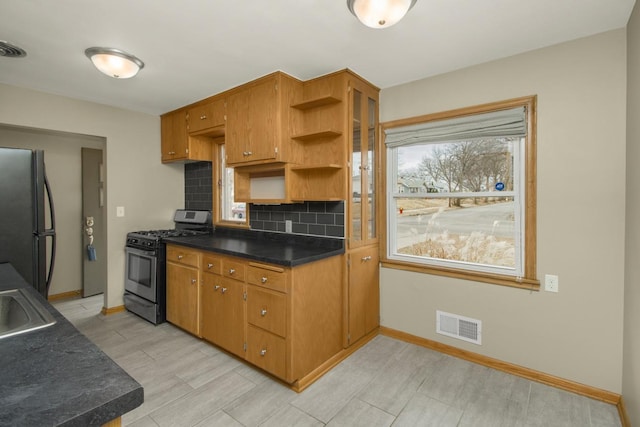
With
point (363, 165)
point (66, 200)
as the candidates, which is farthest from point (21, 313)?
point (66, 200)

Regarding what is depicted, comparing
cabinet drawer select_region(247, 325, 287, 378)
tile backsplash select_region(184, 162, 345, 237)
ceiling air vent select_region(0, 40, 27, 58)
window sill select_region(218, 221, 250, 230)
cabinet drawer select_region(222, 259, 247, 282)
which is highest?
ceiling air vent select_region(0, 40, 27, 58)

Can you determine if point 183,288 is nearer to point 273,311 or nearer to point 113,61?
point 273,311

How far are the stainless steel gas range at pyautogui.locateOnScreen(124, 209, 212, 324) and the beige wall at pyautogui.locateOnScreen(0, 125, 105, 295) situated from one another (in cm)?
109

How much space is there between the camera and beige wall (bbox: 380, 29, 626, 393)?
199 centimetres

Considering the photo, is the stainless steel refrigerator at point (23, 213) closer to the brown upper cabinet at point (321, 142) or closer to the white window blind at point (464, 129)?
the brown upper cabinet at point (321, 142)

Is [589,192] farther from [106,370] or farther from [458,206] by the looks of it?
[106,370]

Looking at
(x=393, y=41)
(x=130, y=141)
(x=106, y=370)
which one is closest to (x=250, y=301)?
(x=106, y=370)

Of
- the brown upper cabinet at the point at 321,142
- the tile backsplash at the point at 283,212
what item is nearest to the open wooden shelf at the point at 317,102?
the brown upper cabinet at the point at 321,142

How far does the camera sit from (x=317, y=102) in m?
2.62

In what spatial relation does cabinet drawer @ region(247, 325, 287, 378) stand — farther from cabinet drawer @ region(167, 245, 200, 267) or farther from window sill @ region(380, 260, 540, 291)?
window sill @ region(380, 260, 540, 291)

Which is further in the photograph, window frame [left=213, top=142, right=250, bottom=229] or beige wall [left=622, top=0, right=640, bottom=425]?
window frame [left=213, top=142, right=250, bottom=229]

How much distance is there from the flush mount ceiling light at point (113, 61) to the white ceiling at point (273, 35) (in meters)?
0.06

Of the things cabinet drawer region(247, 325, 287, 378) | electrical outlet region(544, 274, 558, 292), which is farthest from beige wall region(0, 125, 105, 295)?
electrical outlet region(544, 274, 558, 292)

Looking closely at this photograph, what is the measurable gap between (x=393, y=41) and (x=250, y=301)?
2.08 meters
